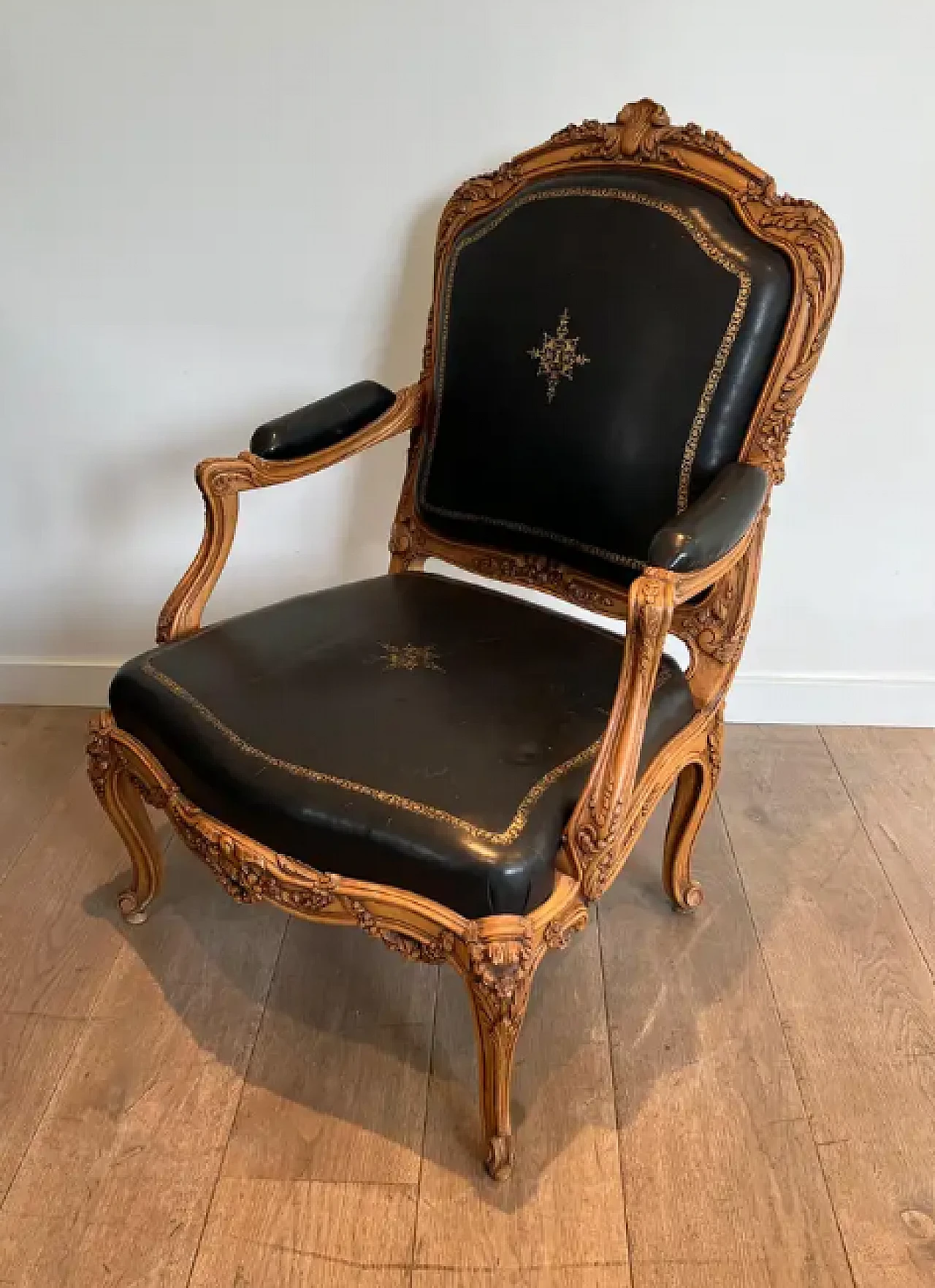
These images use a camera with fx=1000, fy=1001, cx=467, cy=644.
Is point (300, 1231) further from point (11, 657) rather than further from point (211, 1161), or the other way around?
point (11, 657)

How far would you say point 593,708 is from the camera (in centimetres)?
118

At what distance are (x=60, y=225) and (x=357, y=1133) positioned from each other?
1.46 m

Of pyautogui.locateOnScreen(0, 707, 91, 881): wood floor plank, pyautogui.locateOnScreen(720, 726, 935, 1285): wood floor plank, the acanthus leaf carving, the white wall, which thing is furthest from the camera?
pyautogui.locateOnScreen(0, 707, 91, 881): wood floor plank

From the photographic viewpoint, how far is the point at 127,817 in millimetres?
1394

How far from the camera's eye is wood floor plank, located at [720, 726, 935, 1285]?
44.6 inches

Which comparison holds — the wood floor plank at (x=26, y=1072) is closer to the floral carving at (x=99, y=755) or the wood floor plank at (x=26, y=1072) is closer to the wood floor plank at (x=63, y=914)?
the wood floor plank at (x=63, y=914)

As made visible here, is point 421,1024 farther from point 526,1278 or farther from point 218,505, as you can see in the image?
point 218,505

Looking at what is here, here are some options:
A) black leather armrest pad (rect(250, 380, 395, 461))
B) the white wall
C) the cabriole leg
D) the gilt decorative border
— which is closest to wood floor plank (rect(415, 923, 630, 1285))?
the cabriole leg

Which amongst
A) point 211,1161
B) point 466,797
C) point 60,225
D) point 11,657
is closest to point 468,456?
point 466,797

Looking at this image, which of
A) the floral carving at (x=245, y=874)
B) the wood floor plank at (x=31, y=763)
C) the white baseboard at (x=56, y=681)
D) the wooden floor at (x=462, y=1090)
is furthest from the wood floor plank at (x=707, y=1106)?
the white baseboard at (x=56, y=681)

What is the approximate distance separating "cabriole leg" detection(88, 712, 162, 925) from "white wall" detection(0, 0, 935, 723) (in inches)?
24.7

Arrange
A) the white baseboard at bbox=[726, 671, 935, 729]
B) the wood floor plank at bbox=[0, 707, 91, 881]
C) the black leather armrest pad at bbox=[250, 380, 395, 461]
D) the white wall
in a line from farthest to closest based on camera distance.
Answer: the white baseboard at bbox=[726, 671, 935, 729]
the wood floor plank at bbox=[0, 707, 91, 881]
the white wall
the black leather armrest pad at bbox=[250, 380, 395, 461]

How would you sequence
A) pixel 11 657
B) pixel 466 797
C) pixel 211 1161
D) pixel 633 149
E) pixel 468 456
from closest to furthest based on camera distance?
pixel 466 797
pixel 211 1161
pixel 633 149
pixel 468 456
pixel 11 657

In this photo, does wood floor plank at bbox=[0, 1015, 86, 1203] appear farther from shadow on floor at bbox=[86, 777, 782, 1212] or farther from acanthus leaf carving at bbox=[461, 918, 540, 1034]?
acanthus leaf carving at bbox=[461, 918, 540, 1034]
